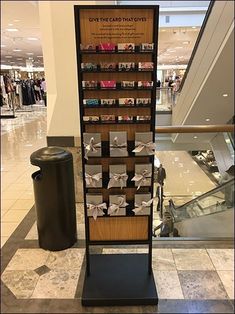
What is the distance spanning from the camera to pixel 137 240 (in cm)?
200

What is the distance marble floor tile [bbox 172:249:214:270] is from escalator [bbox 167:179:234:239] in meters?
0.32

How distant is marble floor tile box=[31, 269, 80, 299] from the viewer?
6.48ft

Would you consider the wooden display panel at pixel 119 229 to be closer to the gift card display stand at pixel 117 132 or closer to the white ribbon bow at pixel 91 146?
the gift card display stand at pixel 117 132

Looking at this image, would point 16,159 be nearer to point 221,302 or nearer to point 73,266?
point 73,266

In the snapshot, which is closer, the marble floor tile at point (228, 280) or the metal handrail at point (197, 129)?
the marble floor tile at point (228, 280)

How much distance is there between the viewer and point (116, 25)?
62.9 inches

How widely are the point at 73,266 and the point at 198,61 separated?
16.1ft

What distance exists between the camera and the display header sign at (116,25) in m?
1.58

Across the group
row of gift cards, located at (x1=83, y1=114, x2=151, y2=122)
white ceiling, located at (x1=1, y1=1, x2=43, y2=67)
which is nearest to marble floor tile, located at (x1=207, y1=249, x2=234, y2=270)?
row of gift cards, located at (x1=83, y1=114, x2=151, y2=122)

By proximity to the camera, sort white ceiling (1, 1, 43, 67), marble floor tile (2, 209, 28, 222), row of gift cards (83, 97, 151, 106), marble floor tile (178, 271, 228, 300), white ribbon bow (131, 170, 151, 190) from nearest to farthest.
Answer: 1. row of gift cards (83, 97, 151, 106)
2. white ribbon bow (131, 170, 151, 190)
3. marble floor tile (178, 271, 228, 300)
4. marble floor tile (2, 209, 28, 222)
5. white ceiling (1, 1, 43, 67)

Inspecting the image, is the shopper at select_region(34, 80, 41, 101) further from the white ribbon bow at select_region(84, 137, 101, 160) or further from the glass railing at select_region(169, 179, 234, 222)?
the white ribbon bow at select_region(84, 137, 101, 160)

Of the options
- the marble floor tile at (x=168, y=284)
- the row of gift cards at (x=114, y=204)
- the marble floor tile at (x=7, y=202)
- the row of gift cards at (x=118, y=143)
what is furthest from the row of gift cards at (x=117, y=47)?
the marble floor tile at (x=7, y=202)

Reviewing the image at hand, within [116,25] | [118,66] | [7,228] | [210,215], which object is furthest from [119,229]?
[210,215]

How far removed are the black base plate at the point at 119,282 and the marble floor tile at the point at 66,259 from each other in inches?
5.7
